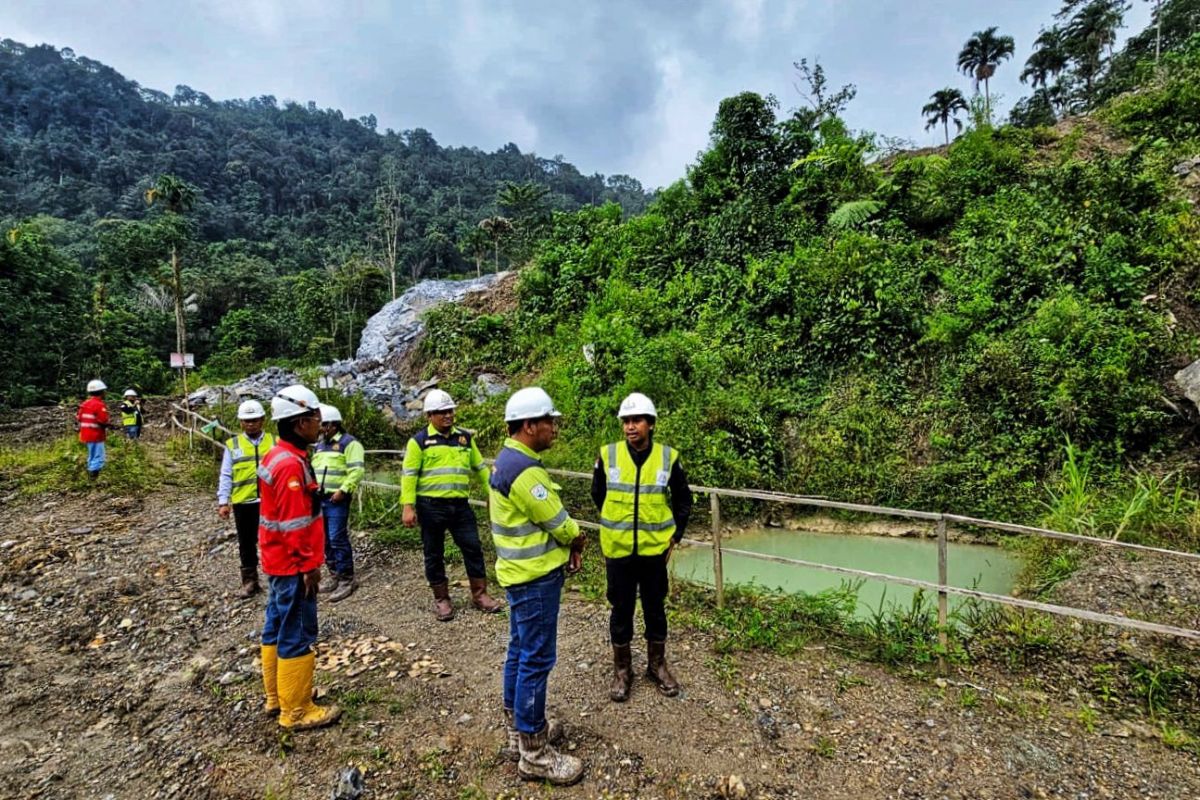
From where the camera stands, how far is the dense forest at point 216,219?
21875 mm

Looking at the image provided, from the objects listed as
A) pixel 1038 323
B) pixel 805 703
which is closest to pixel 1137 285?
pixel 1038 323

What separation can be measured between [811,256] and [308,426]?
29.6 feet

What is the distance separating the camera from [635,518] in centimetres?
301

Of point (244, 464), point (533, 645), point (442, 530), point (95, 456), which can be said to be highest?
point (244, 464)

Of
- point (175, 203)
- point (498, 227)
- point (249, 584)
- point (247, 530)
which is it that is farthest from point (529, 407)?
point (498, 227)

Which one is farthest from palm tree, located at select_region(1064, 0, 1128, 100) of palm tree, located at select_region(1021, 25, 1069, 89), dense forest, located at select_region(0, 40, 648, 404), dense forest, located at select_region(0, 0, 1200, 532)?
dense forest, located at select_region(0, 40, 648, 404)

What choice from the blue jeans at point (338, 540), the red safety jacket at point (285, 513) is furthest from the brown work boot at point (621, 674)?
the blue jeans at point (338, 540)

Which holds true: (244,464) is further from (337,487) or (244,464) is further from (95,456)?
(95,456)

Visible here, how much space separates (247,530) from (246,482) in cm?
45

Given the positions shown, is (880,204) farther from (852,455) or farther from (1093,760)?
(1093,760)

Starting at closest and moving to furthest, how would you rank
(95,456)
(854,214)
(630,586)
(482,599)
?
(630,586) → (482,599) → (95,456) → (854,214)

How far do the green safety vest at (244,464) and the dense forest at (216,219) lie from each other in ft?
64.5

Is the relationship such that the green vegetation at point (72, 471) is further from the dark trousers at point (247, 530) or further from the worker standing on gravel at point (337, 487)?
the worker standing on gravel at point (337, 487)

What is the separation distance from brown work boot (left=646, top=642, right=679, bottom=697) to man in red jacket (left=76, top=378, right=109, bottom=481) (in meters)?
9.57
